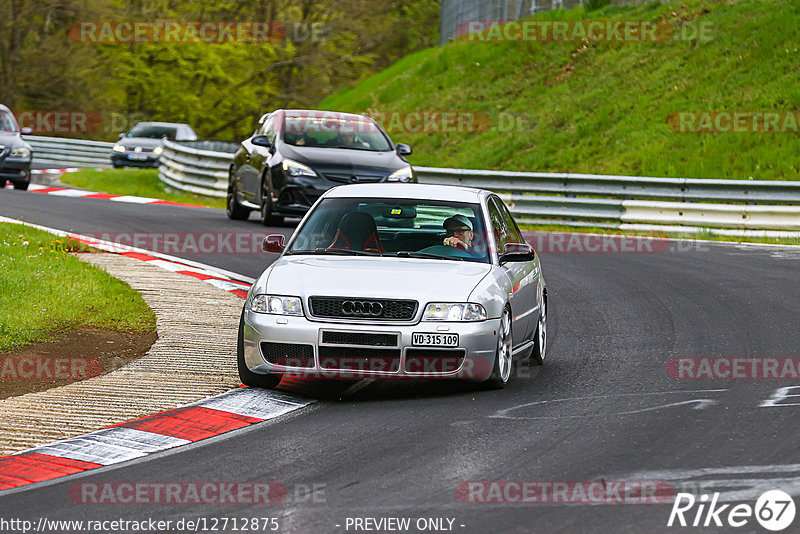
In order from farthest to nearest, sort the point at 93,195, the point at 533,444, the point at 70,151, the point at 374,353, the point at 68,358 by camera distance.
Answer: the point at 70,151
the point at 93,195
the point at 68,358
the point at 374,353
the point at 533,444

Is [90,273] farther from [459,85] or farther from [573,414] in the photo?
[459,85]

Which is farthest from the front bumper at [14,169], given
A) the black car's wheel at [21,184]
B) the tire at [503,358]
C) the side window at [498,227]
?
the tire at [503,358]

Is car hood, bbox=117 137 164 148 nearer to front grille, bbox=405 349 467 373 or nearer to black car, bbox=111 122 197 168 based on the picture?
black car, bbox=111 122 197 168

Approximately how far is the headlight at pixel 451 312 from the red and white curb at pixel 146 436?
0.98m

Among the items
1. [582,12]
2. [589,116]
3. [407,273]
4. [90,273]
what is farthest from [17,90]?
[407,273]

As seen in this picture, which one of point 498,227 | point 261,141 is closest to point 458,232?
point 498,227

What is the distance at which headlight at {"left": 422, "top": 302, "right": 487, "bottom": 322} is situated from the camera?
8.49 metres

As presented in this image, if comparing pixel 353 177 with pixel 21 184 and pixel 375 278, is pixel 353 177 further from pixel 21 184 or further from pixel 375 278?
pixel 21 184

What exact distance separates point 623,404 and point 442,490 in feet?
8.17

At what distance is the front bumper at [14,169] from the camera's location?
26.8m

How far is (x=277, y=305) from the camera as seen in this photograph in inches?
340

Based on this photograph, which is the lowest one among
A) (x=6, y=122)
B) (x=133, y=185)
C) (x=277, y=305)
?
(x=133, y=185)

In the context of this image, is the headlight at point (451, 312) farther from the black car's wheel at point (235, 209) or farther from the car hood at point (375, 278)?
the black car's wheel at point (235, 209)

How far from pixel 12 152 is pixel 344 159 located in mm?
10067
